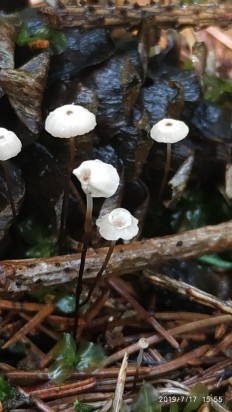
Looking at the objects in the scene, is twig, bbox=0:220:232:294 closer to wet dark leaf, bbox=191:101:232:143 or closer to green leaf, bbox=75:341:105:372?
green leaf, bbox=75:341:105:372

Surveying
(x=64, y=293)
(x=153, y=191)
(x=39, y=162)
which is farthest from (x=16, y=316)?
(x=153, y=191)

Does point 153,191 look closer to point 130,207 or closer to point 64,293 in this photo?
point 130,207

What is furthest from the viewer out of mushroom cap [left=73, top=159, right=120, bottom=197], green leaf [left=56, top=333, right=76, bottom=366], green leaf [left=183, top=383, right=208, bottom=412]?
green leaf [left=56, top=333, right=76, bottom=366]

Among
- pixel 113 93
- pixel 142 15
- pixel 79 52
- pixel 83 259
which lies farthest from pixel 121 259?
pixel 142 15

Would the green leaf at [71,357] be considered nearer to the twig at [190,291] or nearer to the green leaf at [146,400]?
the green leaf at [146,400]

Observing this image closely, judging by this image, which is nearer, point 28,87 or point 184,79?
point 28,87

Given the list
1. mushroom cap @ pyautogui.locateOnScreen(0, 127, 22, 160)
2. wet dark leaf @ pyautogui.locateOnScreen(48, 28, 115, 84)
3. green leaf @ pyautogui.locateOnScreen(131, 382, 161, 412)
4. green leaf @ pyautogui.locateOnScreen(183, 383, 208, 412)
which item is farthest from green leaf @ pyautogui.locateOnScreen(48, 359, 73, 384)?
Answer: wet dark leaf @ pyautogui.locateOnScreen(48, 28, 115, 84)

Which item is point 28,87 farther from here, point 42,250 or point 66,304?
point 66,304
